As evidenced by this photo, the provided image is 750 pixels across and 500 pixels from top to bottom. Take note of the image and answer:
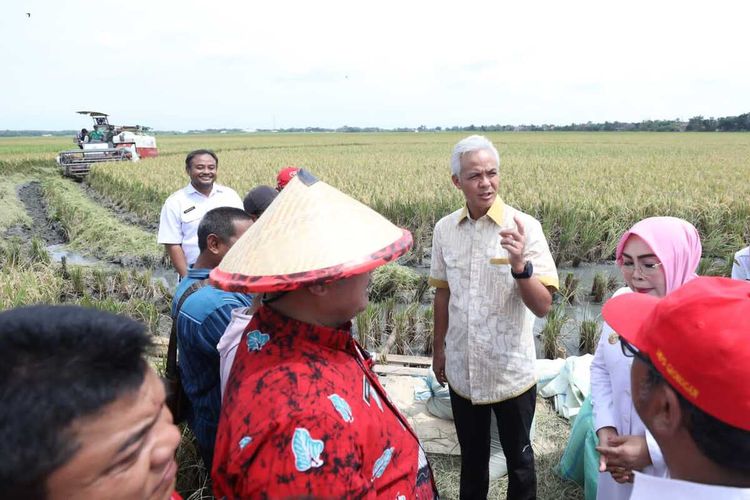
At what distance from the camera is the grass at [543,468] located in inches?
103

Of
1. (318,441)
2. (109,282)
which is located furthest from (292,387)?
(109,282)

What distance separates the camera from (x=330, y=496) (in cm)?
92

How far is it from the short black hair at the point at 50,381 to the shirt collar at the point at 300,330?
378 mm

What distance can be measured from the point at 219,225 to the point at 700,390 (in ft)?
6.64

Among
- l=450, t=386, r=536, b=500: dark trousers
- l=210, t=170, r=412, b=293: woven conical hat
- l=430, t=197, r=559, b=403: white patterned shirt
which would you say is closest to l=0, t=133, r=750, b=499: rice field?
l=450, t=386, r=536, b=500: dark trousers

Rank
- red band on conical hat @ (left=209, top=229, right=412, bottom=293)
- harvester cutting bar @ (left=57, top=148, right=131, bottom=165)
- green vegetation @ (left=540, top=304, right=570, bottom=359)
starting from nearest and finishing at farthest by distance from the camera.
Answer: red band on conical hat @ (left=209, top=229, right=412, bottom=293), green vegetation @ (left=540, top=304, right=570, bottom=359), harvester cutting bar @ (left=57, top=148, right=131, bottom=165)

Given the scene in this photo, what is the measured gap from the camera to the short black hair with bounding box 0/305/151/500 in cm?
62

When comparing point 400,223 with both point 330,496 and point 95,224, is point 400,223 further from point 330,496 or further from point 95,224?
point 330,496

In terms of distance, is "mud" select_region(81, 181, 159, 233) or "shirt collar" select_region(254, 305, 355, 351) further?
"mud" select_region(81, 181, 159, 233)

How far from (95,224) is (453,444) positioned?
9180mm

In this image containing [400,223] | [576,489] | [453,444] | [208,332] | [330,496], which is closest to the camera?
[330,496]

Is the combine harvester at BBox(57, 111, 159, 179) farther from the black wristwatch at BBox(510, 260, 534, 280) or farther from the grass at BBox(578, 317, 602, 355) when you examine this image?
the black wristwatch at BBox(510, 260, 534, 280)

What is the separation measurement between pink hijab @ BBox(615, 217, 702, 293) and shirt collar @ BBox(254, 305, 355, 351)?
135 centimetres

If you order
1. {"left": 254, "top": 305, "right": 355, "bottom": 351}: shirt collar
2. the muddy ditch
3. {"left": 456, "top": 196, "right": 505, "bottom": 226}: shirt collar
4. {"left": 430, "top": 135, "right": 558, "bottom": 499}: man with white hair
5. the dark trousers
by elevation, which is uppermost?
{"left": 456, "top": 196, "right": 505, "bottom": 226}: shirt collar
